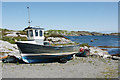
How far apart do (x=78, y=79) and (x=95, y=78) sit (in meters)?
1.74

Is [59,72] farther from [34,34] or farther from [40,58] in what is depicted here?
[34,34]

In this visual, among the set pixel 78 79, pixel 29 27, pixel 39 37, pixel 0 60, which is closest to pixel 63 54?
pixel 39 37

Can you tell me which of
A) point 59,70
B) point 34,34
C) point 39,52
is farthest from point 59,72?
point 34,34

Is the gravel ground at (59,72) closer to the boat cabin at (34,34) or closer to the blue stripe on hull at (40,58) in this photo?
the blue stripe on hull at (40,58)

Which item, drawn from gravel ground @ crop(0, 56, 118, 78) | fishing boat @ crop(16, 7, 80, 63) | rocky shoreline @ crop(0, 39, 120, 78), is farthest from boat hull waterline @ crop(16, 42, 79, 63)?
gravel ground @ crop(0, 56, 118, 78)

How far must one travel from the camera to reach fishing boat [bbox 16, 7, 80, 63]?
18.0 m

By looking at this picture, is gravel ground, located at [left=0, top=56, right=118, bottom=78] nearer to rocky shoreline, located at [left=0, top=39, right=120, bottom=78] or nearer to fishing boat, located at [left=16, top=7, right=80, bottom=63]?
rocky shoreline, located at [left=0, top=39, right=120, bottom=78]

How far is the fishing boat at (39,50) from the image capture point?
18016 millimetres

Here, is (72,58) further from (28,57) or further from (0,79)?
(0,79)

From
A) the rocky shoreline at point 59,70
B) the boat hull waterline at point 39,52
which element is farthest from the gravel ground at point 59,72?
the boat hull waterline at point 39,52

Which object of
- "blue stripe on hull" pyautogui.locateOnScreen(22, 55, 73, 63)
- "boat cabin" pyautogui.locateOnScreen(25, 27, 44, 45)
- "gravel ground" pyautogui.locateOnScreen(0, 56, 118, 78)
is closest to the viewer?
"gravel ground" pyautogui.locateOnScreen(0, 56, 118, 78)

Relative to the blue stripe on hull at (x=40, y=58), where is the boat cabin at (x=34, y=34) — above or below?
above

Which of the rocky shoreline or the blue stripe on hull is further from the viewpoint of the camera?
the blue stripe on hull

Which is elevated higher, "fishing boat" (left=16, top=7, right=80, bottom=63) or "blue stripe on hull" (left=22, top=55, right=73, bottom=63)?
"fishing boat" (left=16, top=7, right=80, bottom=63)
